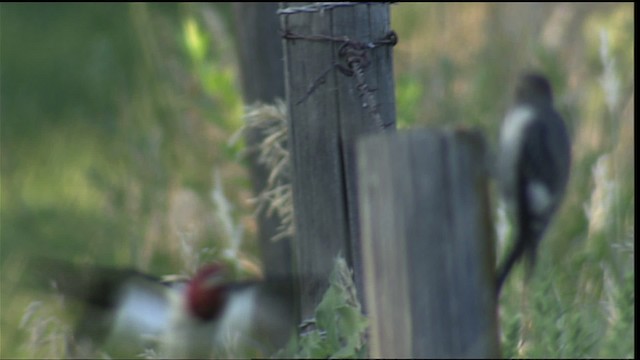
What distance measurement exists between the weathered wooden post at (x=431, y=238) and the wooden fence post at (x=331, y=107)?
1.06 metres

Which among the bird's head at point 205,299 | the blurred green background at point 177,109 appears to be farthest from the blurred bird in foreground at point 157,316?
Answer: the blurred green background at point 177,109

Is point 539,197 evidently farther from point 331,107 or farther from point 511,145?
point 331,107

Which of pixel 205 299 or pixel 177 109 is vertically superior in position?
pixel 177 109

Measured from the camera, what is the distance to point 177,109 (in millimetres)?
5418

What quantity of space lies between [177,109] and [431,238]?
412 cm

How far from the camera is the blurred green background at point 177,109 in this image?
4.47 m

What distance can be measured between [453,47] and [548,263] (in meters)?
3.04

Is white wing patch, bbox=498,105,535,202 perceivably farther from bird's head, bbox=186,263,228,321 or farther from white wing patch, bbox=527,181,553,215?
bird's head, bbox=186,263,228,321

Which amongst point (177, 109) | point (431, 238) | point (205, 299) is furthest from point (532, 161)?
point (431, 238)

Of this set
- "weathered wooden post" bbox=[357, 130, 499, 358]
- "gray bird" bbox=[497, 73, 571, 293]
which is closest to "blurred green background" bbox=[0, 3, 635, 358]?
"gray bird" bbox=[497, 73, 571, 293]

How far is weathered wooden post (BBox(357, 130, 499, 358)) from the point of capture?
1375 mm

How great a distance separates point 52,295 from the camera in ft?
10.3

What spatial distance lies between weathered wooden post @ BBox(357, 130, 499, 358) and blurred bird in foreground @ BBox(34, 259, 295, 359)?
1.30 meters

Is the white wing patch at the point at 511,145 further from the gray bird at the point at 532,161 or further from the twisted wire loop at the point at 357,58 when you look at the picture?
the twisted wire loop at the point at 357,58
